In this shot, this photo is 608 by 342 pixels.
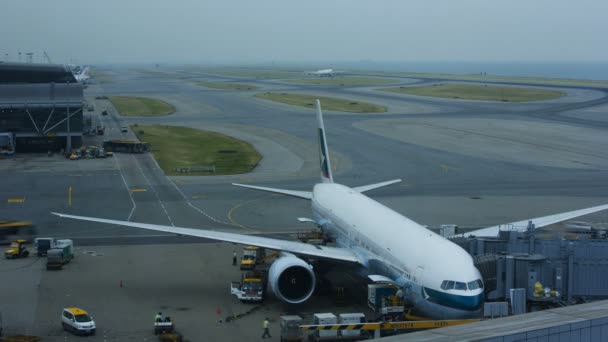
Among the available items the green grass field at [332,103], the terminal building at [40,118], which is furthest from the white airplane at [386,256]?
the green grass field at [332,103]

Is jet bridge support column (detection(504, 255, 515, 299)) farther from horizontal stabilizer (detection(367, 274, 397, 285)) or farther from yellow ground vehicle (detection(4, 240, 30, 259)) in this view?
yellow ground vehicle (detection(4, 240, 30, 259))

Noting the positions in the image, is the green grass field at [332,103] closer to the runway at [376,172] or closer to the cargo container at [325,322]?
the runway at [376,172]

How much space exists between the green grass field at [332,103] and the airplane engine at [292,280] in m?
116

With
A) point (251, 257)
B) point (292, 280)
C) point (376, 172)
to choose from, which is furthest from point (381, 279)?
point (376, 172)

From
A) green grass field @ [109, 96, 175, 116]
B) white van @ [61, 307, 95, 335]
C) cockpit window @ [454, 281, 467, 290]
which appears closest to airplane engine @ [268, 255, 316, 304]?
cockpit window @ [454, 281, 467, 290]

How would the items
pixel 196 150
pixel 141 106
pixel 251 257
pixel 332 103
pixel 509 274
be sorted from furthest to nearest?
pixel 332 103 < pixel 141 106 < pixel 196 150 < pixel 251 257 < pixel 509 274

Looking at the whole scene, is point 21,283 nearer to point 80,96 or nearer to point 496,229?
point 496,229

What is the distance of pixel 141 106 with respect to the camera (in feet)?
549

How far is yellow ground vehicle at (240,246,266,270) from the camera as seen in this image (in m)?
Answer: 44.6

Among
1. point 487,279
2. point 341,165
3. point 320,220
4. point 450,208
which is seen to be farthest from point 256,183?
point 487,279

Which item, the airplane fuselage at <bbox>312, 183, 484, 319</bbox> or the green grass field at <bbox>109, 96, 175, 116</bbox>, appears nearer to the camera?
the airplane fuselage at <bbox>312, 183, 484, 319</bbox>

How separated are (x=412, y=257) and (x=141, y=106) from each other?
5583 inches

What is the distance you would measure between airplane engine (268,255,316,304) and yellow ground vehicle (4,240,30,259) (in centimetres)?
1944

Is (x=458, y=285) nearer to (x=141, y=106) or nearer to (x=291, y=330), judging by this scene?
(x=291, y=330)
